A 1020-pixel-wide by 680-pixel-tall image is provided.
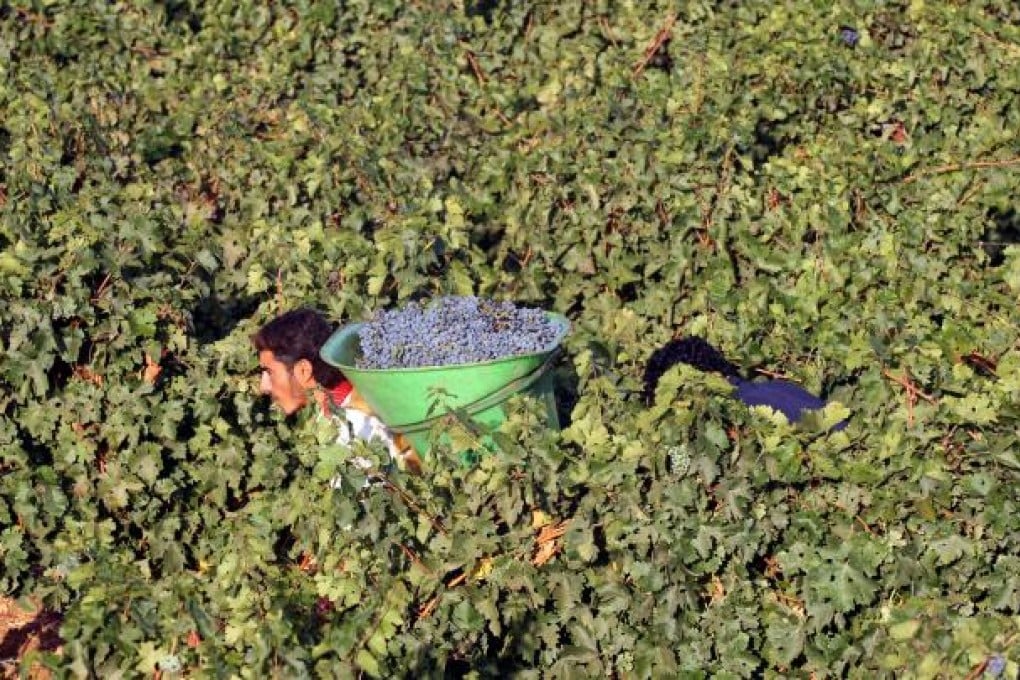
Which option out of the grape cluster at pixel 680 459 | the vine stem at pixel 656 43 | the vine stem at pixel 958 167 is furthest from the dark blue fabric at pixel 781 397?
the vine stem at pixel 656 43

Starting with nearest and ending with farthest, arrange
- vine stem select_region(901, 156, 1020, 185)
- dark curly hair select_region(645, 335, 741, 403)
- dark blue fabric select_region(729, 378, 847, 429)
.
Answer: dark blue fabric select_region(729, 378, 847, 429)
dark curly hair select_region(645, 335, 741, 403)
vine stem select_region(901, 156, 1020, 185)

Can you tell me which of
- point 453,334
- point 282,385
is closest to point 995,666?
point 453,334

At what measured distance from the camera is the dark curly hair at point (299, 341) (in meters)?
5.08

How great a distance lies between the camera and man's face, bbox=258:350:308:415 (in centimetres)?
511

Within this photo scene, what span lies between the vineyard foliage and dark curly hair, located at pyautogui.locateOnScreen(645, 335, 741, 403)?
5.5 inches

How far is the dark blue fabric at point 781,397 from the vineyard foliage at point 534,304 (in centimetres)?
24

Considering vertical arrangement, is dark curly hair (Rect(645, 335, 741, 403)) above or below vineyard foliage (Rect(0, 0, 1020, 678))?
below

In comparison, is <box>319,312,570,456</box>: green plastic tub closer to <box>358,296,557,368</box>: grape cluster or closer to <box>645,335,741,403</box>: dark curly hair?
<box>358,296,557,368</box>: grape cluster

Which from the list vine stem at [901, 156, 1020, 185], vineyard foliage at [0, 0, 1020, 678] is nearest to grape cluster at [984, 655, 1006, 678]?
vineyard foliage at [0, 0, 1020, 678]

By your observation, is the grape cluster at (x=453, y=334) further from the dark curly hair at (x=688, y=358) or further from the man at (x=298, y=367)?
the dark curly hair at (x=688, y=358)

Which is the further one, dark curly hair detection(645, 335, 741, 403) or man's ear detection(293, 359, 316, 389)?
dark curly hair detection(645, 335, 741, 403)

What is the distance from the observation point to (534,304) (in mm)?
6105

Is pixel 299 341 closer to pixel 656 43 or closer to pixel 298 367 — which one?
pixel 298 367

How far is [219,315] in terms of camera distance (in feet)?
20.8
